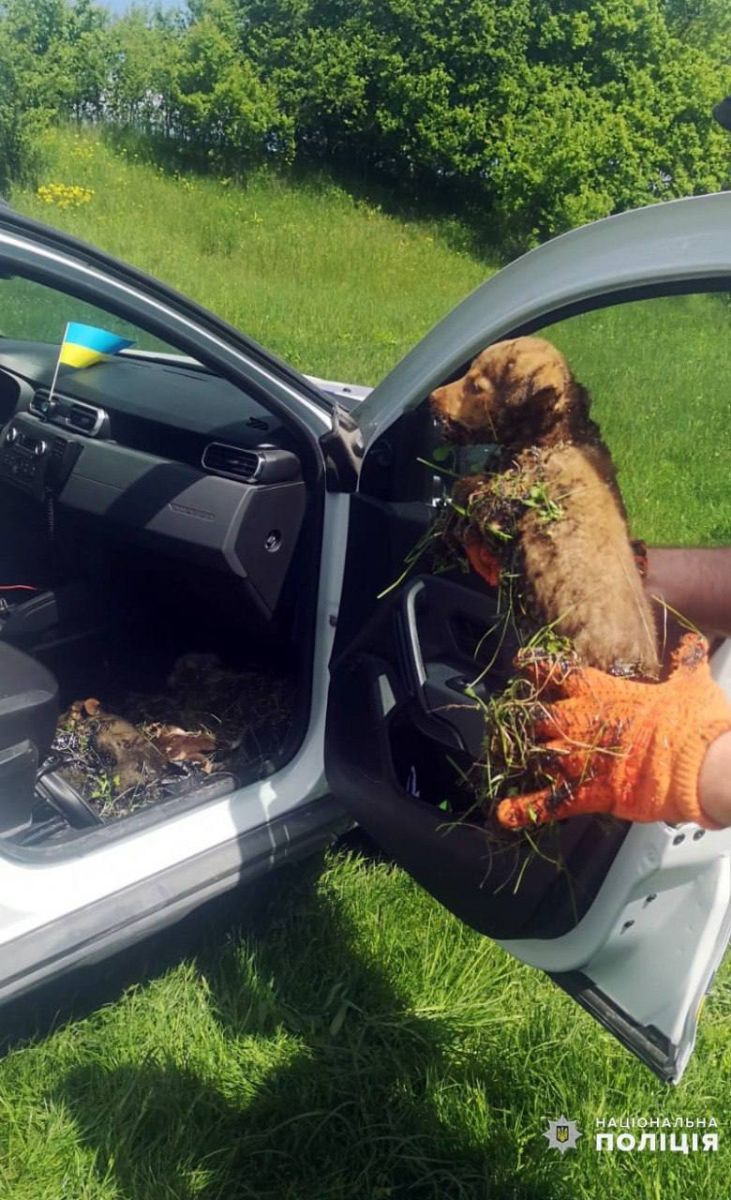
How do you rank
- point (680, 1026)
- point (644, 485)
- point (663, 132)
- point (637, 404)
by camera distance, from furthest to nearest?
point (663, 132) → point (637, 404) → point (644, 485) → point (680, 1026)

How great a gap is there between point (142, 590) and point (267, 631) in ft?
1.47

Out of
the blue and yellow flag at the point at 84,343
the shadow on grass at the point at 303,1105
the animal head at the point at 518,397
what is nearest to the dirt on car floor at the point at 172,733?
the shadow on grass at the point at 303,1105

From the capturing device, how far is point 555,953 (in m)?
1.77

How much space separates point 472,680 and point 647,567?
356 mm

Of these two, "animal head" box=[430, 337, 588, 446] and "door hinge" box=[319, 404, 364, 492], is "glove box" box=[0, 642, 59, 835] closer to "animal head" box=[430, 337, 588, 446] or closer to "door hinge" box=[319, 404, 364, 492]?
"door hinge" box=[319, 404, 364, 492]

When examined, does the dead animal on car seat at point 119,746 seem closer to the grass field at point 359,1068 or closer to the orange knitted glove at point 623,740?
the grass field at point 359,1068

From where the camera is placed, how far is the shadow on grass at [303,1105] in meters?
1.96

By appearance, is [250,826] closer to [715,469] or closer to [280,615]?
[280,615]

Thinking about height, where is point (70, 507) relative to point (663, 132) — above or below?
below

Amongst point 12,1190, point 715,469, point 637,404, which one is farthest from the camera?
point 715,469

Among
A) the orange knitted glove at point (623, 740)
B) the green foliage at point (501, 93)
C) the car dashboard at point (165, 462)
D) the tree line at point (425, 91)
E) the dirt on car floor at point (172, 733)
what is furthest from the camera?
the green foliage at point (501, 93)

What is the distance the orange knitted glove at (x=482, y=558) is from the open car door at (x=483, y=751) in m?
0.10

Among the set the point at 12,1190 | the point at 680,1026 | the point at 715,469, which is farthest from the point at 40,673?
the point at 715,469

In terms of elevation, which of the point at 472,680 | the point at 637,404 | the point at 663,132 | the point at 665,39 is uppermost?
the point at 665,39
